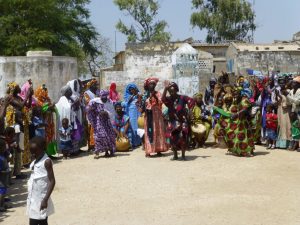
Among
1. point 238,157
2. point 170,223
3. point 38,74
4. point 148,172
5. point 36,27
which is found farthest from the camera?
point 36,27

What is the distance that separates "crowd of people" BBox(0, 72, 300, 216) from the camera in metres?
9.67

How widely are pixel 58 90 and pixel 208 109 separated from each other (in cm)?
401

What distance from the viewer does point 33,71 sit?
480 inches

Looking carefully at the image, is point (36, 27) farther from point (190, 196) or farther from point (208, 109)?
point (190, 196)

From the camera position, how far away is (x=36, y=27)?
27062 mm

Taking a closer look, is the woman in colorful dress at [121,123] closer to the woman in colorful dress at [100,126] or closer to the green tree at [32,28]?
the woman in colorful dress at [100,126]

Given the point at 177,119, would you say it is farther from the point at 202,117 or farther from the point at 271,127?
the point at 271,127

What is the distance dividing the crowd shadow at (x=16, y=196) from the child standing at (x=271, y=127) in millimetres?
5501

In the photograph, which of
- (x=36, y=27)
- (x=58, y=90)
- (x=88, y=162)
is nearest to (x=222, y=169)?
(x=88, y=162)

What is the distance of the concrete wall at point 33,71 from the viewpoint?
39.8ft

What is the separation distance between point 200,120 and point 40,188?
7.03 metres

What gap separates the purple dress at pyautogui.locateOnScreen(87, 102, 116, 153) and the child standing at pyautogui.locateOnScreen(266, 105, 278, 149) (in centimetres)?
354

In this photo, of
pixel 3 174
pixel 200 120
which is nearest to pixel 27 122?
pixel 3 174

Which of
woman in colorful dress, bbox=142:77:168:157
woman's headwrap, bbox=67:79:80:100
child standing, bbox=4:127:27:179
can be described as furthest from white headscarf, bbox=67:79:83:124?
child standing, bbox=4:127:27:179
